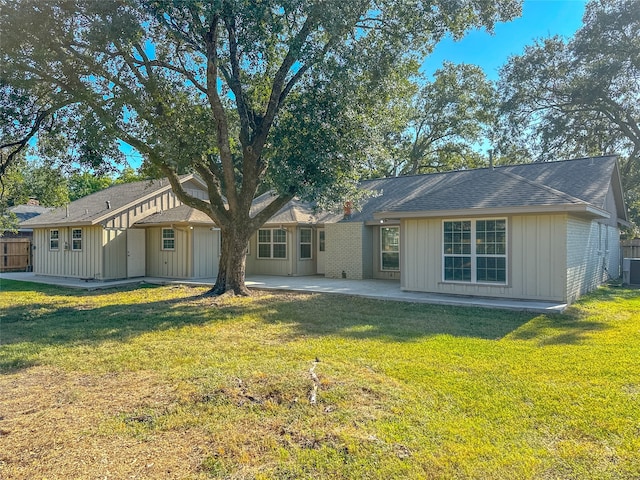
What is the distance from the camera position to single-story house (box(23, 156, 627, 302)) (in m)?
10.0

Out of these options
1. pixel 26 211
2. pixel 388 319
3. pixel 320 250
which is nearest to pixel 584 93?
pixel 320 250

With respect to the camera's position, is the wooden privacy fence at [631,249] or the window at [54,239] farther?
the wooden privacy fence at [631,249]

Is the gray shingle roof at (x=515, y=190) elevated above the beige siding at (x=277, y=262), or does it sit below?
above

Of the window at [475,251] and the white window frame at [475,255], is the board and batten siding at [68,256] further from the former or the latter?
the window at [475,251]

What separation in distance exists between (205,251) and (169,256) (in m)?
1.38

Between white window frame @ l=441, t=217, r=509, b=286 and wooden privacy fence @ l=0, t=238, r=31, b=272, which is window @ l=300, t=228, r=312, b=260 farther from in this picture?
wooden privacy fence @ l=0, t=238, r=31, b=272

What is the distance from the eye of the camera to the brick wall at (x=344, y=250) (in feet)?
51.3

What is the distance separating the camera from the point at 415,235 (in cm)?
1157

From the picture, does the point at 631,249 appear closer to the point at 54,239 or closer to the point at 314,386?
the point at 314,386

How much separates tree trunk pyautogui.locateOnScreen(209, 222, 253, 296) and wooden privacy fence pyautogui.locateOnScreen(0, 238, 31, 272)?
15.6 m

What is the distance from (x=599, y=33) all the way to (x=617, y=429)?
2363 centimetres

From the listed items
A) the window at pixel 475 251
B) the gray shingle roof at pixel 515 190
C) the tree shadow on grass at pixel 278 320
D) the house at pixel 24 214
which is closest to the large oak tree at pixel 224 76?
the tree shadow on grass at pixel 278 320

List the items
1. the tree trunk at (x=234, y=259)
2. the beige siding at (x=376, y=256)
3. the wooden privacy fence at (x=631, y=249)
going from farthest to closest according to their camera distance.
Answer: the wooden privacy fence at (x=631, y=249) → the beige siding at (x=376, y=256) → the tree trunk at (x=234, y=259)

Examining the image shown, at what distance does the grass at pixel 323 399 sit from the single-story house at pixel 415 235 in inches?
93.3
